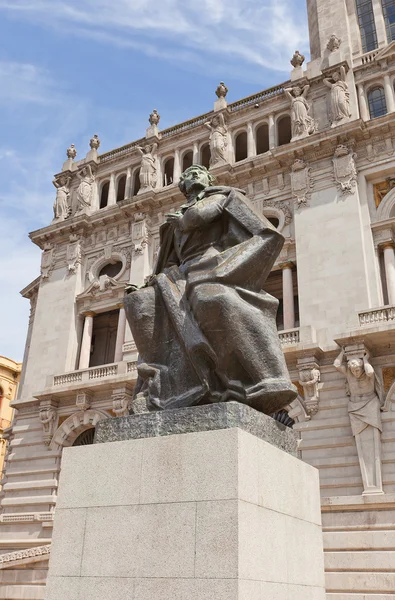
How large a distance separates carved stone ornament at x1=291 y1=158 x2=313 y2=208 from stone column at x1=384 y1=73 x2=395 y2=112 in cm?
392

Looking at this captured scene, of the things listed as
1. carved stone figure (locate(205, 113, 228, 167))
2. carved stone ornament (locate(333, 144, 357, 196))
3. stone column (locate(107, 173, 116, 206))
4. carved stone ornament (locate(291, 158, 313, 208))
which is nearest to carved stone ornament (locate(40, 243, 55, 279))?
stone column (locate(107, 173, 116, 206))

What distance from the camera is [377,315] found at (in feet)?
59.4

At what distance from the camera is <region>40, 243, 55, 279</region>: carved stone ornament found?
28.2m

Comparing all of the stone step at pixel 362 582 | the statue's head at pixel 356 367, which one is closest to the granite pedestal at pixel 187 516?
the stone step at pixel 362 582

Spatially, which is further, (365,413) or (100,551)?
(365,413)

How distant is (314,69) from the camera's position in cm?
2495

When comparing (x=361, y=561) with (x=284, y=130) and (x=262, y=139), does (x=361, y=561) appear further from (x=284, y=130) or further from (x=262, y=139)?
(x=262, y=139)

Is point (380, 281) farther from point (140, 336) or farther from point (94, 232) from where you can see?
point (140, 336)

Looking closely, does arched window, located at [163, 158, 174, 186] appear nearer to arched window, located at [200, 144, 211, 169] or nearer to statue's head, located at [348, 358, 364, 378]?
arched window, located at [200, 144, 211, 169]

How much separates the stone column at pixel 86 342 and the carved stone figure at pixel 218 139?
887 cm

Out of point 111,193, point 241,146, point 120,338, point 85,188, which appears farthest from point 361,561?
point 85,188

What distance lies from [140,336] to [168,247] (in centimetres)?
123

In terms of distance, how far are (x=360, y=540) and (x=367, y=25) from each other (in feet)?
70.8

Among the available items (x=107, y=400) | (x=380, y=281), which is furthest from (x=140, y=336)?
(x=107, y=400)
